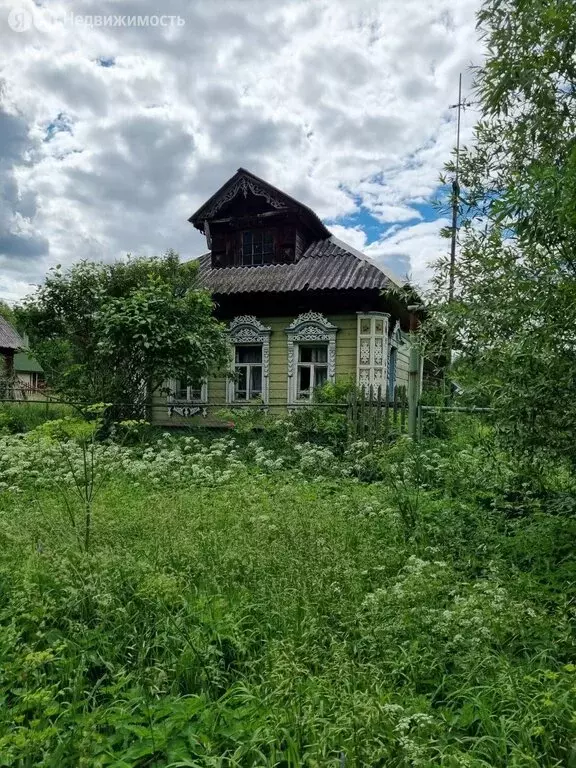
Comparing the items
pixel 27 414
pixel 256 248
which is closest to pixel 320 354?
pixel 256 248

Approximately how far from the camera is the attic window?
48.3 ft

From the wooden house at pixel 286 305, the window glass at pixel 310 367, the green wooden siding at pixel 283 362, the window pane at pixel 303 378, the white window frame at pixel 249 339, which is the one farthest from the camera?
the white window frame at pixel 249 339

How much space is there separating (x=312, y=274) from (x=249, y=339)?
2.28 metres

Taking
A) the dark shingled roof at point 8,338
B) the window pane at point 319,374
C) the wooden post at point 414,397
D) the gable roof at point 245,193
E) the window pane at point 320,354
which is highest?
the gable roof at point 245,193

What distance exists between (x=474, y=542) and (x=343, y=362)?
890 centimetres

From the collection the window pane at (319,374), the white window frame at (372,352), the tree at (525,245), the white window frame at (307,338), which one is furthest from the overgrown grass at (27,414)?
the tree at (525,245)

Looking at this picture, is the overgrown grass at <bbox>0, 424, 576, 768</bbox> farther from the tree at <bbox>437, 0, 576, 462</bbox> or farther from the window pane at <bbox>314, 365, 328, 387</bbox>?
the window pane at <bbox>314, 365, 328, 387</bbox>

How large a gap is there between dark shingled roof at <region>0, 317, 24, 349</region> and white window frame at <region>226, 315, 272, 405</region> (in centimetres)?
1979

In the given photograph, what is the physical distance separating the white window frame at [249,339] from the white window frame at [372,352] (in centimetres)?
239

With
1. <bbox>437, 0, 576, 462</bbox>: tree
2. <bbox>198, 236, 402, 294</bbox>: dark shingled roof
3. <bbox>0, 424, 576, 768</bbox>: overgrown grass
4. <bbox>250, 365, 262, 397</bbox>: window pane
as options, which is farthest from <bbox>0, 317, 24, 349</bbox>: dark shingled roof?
<bbox>437, 0, 576, 462</bbox>: tree

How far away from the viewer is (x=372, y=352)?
12.9 metres

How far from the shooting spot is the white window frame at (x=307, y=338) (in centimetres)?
1336

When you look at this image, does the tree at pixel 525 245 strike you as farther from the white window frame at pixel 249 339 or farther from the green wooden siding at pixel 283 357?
the white window frame at pixel 249 339

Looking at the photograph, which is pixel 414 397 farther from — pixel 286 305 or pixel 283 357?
pixel 286 305
